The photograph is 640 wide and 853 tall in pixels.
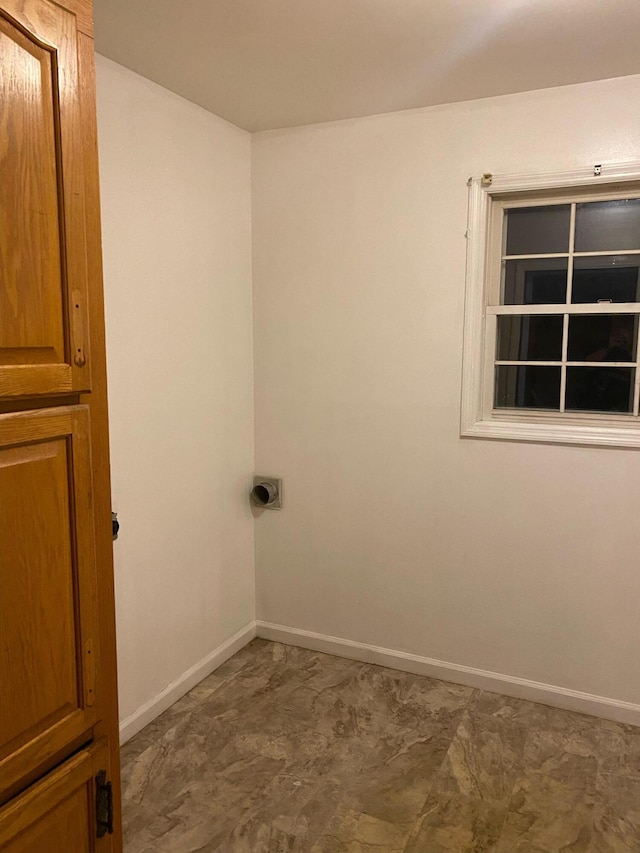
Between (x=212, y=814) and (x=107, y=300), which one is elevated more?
(x=107, y=300)

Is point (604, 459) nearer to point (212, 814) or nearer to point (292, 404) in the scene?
point (292, 404)

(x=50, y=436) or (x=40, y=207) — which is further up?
(x=40, y=207)

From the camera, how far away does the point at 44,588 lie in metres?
1.35

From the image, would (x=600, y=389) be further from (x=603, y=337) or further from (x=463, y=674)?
(x=463, y=674)

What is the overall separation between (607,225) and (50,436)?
2.22m

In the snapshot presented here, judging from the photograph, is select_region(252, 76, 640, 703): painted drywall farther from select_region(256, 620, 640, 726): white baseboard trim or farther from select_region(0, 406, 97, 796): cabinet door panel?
select_region(0, 406, 97, 796): cabinet door panel

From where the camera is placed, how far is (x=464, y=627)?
288 cm

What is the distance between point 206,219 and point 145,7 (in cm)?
94

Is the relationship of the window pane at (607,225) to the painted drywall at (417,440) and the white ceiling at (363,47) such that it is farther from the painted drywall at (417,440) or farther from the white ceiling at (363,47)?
the white ceiling at (363,47)

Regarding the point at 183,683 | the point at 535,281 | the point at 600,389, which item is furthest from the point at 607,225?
the point at 183,683

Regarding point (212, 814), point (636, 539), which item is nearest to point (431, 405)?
point (636, 539)

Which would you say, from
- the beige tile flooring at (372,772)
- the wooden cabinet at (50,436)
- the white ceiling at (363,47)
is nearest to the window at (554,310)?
the white ceiling at (363,47)

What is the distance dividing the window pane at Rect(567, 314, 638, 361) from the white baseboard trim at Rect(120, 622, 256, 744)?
6.57ft

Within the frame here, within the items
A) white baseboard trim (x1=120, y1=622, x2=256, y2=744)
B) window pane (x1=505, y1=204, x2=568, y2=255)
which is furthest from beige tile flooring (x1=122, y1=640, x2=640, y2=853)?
window pane (x1=505, y1=204, x2=568, y2=255)
